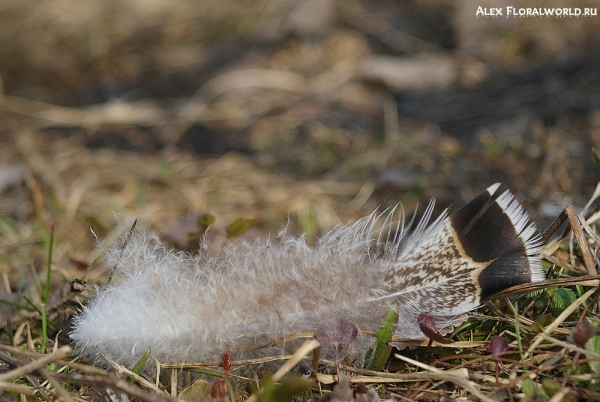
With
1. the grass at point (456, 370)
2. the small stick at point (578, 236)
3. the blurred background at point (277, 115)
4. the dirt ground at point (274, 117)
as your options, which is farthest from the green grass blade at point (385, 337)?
the blurred background at point (277, 115)

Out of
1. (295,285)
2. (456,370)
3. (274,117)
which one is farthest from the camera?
(274,117)

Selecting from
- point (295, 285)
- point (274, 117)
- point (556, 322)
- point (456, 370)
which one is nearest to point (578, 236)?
point (556, 322)

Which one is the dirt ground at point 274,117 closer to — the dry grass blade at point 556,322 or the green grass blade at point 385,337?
the dry grass blade at point 556,322

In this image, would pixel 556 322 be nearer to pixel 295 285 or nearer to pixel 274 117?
pixel 295 285

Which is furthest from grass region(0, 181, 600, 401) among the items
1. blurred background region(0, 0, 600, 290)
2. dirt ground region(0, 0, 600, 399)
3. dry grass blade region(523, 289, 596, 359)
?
blurred background region(0, 0, 600, 290)

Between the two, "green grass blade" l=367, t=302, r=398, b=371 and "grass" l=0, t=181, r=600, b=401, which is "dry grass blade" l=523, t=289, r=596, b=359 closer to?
"grass" l=0, t=181, r=600, b=401

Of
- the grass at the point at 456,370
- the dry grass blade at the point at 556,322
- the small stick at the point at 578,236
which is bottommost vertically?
the grass at the point at 456,370
